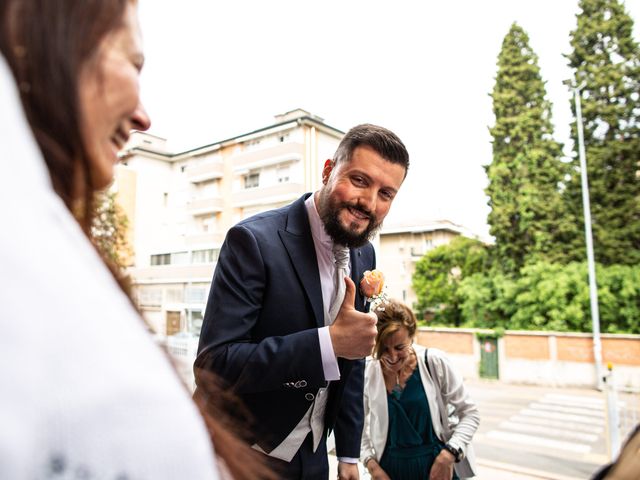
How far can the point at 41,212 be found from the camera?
0.73ft

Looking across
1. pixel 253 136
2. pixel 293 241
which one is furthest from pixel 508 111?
pixel 293 241

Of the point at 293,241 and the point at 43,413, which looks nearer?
the point at 43,413

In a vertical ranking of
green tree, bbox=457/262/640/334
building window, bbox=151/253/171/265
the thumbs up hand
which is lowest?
green tree, bbox=457/262/640/334

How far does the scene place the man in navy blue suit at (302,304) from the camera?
1.09 metres

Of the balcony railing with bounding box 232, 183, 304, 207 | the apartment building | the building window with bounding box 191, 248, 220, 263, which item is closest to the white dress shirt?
the apartment building

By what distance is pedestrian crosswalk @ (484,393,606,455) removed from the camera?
8.21 m

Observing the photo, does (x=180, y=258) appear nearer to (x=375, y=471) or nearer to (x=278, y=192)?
(x=278, y=192)

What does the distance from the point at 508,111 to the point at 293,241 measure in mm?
19518

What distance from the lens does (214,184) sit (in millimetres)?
24125

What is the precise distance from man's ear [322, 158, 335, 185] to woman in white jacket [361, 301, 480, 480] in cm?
99

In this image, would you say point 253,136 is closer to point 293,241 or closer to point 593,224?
point 593,224

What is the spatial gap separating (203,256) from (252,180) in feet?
19.2

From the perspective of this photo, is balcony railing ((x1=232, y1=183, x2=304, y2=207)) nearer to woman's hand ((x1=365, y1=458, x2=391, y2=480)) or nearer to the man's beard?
woman's hand ((x1=365, y1=458, x2=391, y2=480))

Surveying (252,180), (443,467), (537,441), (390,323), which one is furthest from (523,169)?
(443,467)
